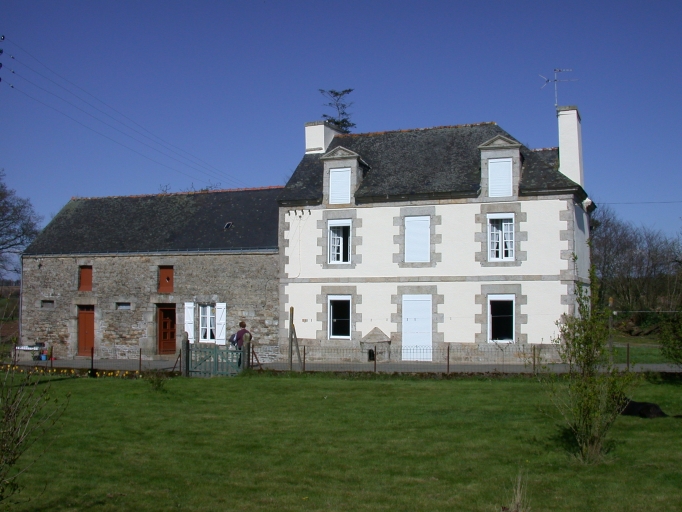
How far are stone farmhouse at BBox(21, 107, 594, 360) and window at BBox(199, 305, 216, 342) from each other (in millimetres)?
55

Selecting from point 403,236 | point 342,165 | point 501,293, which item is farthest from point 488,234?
point 342,165

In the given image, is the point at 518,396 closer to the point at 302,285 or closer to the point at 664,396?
the point at 664,396

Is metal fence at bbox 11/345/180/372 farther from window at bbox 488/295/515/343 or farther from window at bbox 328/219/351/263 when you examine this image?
window at bbox 488/295/515/343

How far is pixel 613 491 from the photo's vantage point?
25.0 ft

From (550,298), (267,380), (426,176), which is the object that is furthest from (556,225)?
(267,380)

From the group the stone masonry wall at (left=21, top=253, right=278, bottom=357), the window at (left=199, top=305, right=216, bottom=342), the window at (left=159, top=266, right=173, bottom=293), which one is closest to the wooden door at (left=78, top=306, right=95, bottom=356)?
the stone masonry wall at (left=21, top=253, right=278, bottom=357)

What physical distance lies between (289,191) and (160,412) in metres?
12.9

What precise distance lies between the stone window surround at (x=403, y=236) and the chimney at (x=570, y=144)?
13.6 ft

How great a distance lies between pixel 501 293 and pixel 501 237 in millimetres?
1712

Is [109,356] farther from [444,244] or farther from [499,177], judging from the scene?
[499,177]

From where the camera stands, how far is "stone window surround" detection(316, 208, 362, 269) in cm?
2328

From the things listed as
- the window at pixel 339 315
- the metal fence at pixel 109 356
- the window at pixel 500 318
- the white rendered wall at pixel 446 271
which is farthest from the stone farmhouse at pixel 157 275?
the window at pixel 500 318

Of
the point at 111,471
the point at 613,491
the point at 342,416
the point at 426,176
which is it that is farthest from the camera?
the point at 426,176

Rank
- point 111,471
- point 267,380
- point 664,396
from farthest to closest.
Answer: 1. point 267,380
2. point 664,396
3. point 111,471
